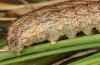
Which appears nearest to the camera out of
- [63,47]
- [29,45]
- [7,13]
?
[63,47]

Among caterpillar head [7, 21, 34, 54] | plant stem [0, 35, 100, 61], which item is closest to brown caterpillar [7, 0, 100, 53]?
caterpillar head [7, 21, 34, 54]

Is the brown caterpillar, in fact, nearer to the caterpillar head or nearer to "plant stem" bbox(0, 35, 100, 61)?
the caterpillar head

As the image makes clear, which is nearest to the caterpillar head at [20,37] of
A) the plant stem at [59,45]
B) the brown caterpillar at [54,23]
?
the brown caterpillar at [54,23]

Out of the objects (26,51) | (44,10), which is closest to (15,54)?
(26,51)

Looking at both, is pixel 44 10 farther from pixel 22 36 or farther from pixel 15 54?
pixel 15 54

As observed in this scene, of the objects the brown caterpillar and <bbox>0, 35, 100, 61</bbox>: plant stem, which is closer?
<bbox>0, 35, 100, 61</bbox>: plant stem

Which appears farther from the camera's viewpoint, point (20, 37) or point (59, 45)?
point (20, 37)

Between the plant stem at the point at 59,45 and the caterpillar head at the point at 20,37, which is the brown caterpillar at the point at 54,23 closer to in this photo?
the caterpillar head at the point at 20,37

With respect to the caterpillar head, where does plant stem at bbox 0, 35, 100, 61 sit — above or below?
below
